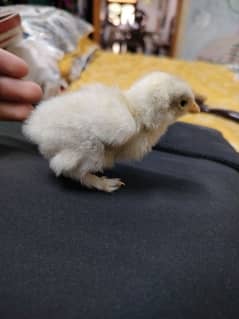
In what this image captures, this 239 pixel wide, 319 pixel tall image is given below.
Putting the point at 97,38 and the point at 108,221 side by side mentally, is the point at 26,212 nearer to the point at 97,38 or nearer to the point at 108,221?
the point at 108,221

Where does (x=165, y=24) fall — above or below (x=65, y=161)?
below

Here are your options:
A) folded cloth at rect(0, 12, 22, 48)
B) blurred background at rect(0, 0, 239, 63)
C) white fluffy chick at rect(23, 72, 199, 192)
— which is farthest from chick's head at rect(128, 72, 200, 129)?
blurred background at rect(0, 0, 239, 63)

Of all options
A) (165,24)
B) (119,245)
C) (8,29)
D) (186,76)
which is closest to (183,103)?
(119,245)

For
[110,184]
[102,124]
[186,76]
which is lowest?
[186,76]

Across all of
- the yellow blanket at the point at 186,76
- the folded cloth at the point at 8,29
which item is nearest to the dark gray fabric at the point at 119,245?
the folded cloth at the point at 8,29

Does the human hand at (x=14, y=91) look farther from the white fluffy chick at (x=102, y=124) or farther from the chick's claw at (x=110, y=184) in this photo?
the chick's claw at (x=110, y=184)

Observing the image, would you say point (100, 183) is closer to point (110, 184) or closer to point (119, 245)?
point (110, 184)

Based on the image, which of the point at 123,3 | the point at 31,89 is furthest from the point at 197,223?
the point at 123,3

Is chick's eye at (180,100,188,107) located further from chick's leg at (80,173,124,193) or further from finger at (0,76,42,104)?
finger at (0,76,42,104)
